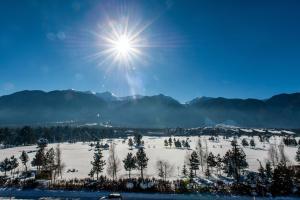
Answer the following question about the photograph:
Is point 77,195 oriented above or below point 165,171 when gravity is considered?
above

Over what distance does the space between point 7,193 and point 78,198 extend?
13341 mm

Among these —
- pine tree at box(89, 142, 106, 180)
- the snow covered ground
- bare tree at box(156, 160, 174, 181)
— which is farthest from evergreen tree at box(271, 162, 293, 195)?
pine tree at box(89, 142, 106, 180)

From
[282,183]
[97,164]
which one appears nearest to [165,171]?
[97,164]

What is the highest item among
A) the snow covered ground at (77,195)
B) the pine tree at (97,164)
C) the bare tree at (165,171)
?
the pine tree at (97,164)

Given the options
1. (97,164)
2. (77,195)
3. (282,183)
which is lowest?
(77,195)

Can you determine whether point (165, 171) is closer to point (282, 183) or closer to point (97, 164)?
point (97, 164)

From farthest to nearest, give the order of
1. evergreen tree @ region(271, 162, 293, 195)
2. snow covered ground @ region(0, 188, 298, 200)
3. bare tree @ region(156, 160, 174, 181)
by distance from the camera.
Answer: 1. bare tree @ region(156, 160, 174, 181)
2. evergreen tree @ region(271, 162, 293, 195)
3. snow covered ground @ region(0, 188, 298, 200)

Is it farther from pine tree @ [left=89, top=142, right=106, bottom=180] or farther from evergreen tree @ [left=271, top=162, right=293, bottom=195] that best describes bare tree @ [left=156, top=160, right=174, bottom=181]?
evergreen tree @ [left=271, top=162, right=293, bottom=195]

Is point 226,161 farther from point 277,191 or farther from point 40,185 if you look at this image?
point 40,185

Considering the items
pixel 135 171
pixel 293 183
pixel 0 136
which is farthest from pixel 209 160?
pixel 0 136

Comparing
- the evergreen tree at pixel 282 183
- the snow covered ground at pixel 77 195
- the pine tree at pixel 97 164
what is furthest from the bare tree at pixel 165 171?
the evergreen tree at pixel 282 183

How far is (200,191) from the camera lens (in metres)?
46.5

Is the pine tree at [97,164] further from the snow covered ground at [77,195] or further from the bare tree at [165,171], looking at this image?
the snow covered ground at [77,195]

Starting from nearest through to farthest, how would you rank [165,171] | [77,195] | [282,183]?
[282,183]
[77,195]
[165,171]
